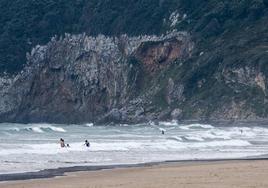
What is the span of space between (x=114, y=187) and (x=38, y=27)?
80.2m

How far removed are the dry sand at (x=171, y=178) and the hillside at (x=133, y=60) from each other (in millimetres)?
48441

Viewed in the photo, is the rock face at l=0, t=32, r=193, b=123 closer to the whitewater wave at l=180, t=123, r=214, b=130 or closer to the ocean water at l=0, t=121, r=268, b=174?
the whitewater wave at l=180, t=123, r=214, b=130

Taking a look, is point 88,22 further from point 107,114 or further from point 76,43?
point 107,114

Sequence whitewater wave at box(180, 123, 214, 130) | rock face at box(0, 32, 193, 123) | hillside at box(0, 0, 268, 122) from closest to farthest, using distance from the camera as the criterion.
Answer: whitewater wave at box(180, 123, 214, 130) < hillside at box(0, 0, 268, 122) < rock face at box(0, 32, 193, 123)

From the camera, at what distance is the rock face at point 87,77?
9381cm

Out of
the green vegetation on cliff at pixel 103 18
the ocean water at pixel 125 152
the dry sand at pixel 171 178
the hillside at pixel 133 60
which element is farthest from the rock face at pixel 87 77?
the dry sand at pixel 171 178

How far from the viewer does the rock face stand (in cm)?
9381

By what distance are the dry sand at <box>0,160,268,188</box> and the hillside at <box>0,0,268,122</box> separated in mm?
48441

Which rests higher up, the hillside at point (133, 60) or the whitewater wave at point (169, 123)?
the hillside at point (133, 60)

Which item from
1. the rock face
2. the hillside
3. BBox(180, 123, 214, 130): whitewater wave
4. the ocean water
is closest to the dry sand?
the ocean water

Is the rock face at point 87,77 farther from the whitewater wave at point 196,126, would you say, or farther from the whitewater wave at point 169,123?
the whitewater wave at point 196,126

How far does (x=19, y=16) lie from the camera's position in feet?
357

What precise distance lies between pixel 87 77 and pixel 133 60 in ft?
20.6

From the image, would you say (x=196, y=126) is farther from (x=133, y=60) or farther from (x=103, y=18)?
(x=103, y=18)
